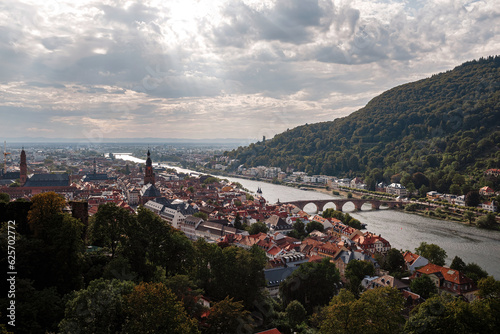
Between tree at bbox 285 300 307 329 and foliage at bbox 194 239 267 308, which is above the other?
foliage at bbox 194 239 267 308

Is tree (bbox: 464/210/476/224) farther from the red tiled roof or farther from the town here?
the red tiled roof

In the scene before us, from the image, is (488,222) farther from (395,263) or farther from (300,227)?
(395,263)

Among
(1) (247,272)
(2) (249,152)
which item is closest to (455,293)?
(1) (247,272)

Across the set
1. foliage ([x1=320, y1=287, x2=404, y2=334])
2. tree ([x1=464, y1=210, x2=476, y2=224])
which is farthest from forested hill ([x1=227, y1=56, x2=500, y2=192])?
foliage ([x1=320, y1=287, x2=404, y2=334])

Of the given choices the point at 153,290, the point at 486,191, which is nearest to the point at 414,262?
the point at 153,290

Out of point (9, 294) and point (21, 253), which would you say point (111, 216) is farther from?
point (9, 294)

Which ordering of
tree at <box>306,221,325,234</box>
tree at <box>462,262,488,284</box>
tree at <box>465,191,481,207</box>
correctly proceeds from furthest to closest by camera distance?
tree at <box>465,191,481,207</box>
tree at <box>306,221,325,234</box>
tree at <box>462,262,488,284</box>
